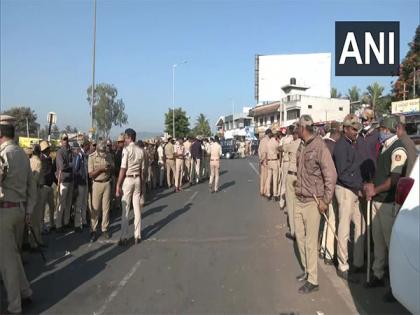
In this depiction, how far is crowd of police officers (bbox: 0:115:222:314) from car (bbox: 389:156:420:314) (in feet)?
12.8

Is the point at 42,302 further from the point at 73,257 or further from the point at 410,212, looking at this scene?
the point at 410,212

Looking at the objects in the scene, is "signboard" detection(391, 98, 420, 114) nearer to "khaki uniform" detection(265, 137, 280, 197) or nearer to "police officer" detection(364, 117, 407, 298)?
"khaki uniform" detection(265, 137, 280, 197)

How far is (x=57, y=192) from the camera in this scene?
397 inches

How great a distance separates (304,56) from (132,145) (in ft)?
185

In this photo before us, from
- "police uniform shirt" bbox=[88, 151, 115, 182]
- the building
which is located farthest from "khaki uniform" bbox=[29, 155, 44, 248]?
the building

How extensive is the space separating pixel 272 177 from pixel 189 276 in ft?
27.8

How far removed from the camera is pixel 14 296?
16.9 ft

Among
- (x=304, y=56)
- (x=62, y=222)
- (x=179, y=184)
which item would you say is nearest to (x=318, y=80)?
(x=304, y=56)

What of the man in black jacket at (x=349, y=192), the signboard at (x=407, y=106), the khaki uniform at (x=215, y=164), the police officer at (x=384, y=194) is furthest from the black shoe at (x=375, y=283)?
the signboard at (x=407, y=106)

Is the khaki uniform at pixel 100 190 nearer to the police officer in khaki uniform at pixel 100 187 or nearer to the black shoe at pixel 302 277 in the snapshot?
the police officer in khaki uniform at pixel 100 187

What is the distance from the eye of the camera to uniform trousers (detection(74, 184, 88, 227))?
9.98m

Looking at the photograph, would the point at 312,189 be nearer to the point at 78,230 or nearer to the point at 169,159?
the point at 78,230

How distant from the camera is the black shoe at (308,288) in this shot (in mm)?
5839

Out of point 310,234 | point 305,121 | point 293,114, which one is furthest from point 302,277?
point 293,114
